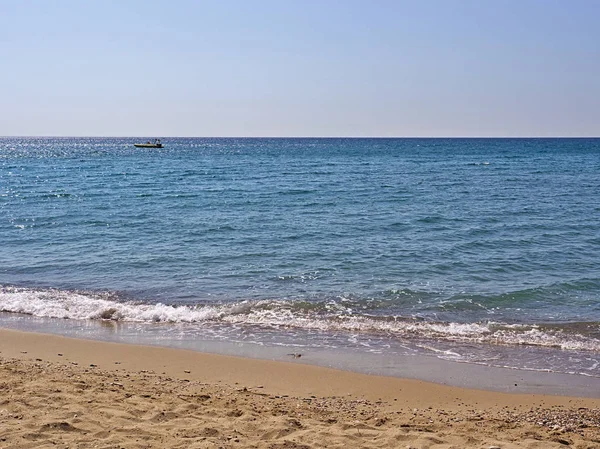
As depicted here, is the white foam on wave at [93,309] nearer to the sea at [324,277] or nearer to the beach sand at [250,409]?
the sea at [324,277]

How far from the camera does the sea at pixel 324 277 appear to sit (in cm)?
1101

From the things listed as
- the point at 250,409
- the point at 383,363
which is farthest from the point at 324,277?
the point at 250,409

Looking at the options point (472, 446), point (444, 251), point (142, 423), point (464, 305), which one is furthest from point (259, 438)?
point (444, 251)

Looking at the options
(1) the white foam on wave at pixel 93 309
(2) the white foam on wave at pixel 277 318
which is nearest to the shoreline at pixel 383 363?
(1) the white foam on wave at pixel 93 309

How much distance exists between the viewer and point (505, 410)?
304 inches

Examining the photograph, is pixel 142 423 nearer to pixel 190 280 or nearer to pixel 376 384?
pixel 376 384

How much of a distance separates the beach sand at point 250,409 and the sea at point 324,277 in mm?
1035

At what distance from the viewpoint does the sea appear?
11008 mm

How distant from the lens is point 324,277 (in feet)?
51.3

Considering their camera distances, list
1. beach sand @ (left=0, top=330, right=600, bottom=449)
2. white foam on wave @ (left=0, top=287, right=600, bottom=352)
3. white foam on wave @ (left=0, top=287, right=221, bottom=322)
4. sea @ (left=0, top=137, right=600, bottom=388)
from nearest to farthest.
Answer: beach sand @ (left=0, top=330, right=600, bottom=449)
sea @ (left=0, top=137, right=600, bottom=388)
white foam on wave @ (left=0, top=287, right=600, bottom=352)
white foam on wave @ (left=0, top=287, right=221, bottom=322)

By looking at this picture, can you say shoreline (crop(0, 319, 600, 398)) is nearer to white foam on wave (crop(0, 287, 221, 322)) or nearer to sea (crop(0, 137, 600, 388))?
sea (crop(0, 137, 600, 388))

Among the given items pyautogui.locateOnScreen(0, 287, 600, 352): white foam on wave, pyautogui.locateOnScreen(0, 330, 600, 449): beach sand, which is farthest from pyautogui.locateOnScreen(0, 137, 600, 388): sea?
pyautogui.locateOnScreen(0, 330, 600, 449): beach sand

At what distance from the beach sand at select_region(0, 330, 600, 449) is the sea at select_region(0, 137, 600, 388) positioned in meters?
1.04

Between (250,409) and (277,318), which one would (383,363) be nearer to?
(250,409)
